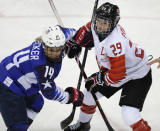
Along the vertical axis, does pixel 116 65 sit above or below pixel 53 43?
below

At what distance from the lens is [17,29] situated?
439cm

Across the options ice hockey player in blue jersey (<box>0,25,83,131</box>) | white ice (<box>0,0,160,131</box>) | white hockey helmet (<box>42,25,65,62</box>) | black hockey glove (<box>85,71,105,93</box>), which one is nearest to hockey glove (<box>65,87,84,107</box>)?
ice hockey player in blue jersey (<box>0,25,83,131</box>)

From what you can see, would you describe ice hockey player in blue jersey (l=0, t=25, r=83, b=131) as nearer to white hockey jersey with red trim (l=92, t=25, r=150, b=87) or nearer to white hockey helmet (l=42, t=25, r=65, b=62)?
white hockey helmet (l=42, t=25, r=65, b=62)

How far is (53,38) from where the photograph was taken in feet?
6.65

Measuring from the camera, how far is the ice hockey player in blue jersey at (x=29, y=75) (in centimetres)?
204

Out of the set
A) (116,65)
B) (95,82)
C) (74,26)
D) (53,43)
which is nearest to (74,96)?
(95,82)

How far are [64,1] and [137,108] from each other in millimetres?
3129

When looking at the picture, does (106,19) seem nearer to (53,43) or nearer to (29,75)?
(53,43)

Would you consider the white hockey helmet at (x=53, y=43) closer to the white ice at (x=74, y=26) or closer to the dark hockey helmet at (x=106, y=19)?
the dark hockey helmet at (x=106, y=19)

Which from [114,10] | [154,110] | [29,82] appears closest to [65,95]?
[29,82]

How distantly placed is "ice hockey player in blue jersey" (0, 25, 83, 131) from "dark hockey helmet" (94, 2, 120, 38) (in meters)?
0.29

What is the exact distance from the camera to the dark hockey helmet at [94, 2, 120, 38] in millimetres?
2219

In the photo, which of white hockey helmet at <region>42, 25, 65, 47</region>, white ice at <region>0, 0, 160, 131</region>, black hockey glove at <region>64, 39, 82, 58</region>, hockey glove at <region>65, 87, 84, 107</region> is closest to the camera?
white hockey helmet at <region>42, 25, 65, 47</region>

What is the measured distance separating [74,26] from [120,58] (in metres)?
2.40
